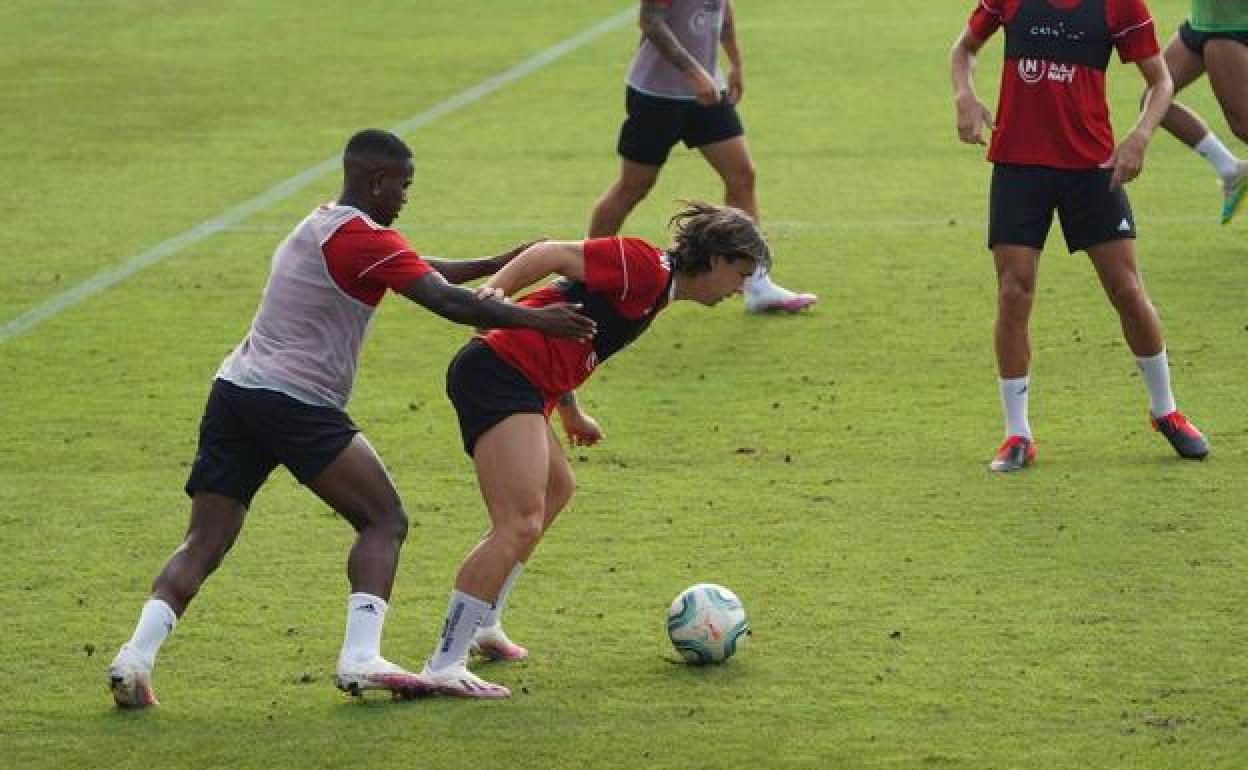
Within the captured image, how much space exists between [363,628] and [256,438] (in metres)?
0.74

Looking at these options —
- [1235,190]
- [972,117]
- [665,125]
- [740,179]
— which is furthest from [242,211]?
[972,117]

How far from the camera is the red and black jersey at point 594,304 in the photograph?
25.1ft

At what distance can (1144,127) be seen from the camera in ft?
32.3

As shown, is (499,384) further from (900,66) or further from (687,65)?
(900,66)

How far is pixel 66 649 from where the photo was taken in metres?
8.05

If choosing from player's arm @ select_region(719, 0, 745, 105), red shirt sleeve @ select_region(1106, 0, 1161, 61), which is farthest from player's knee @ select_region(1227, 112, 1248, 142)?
red shirt sleeve @ select_region(1106, 0, 1161, 61)

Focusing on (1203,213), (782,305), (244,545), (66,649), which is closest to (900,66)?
(1203,213)

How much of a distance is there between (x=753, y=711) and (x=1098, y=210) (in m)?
3.69

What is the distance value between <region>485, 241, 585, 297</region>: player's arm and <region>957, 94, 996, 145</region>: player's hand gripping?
3.05 m

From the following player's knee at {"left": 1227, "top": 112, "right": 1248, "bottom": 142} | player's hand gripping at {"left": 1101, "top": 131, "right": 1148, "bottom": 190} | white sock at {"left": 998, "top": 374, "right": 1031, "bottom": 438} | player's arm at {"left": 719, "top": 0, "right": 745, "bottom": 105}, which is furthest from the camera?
player's knee at {"left": 1227, "top": 112, "right": 1248, "bottom": 142}

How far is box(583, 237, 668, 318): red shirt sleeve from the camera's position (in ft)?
25.0

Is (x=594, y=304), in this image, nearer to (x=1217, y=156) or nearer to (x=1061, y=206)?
(x=1061, y=206)

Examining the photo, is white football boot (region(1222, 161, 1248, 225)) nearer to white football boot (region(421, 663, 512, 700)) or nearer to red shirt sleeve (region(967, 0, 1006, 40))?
red shirt sleeve (region(967, 0, 1006, 40))

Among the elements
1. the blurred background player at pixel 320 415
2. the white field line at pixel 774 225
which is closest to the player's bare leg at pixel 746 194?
the white field line at pixel 774 225
